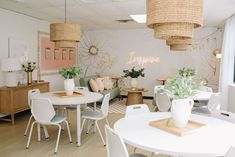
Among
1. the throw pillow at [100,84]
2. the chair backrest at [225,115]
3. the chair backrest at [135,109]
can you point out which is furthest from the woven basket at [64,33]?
the throw pillow at [100,84]

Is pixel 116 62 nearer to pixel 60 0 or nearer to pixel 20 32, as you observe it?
pixel 20 32

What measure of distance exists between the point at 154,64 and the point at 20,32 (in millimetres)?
4367

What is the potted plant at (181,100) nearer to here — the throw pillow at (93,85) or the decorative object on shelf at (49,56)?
the throw pillow at (93,85)

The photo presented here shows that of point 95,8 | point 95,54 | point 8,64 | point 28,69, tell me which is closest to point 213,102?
point 95,8

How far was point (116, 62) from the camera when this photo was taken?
8.21m

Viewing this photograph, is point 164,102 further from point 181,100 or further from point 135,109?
point 181,100

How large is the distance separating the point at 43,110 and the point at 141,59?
530 cm

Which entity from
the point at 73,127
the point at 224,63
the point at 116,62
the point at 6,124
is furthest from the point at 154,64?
the point at 6,124

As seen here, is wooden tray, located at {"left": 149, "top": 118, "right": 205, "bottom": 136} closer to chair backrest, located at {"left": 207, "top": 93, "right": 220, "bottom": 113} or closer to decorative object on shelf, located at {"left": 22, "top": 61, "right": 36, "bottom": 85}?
chair backrest, located at {"left": 207, "top": 93, "right": 220, "bottom": 113}

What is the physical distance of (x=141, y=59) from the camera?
26.1ft

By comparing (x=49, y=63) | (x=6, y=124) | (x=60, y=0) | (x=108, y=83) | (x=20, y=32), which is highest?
→ (x=60, y=0)

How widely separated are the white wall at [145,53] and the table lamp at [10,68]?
382cm

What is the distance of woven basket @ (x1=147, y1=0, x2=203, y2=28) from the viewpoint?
163 cm

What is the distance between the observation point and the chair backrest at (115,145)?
1584 mm
